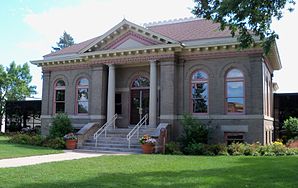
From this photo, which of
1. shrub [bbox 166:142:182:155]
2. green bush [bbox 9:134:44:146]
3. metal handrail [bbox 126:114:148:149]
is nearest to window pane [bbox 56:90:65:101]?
green bush [bbox 9:134:44:146]

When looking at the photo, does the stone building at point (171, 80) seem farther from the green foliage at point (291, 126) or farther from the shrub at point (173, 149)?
the shrub at point (173, 149)

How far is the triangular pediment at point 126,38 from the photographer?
21844 millimetres

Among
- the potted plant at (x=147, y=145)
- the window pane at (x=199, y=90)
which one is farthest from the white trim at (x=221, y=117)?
the potted plant at (x=147, y=145)

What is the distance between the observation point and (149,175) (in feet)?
33.6

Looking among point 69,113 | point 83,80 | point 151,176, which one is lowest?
point 151,176

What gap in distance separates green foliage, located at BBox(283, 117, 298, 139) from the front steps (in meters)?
9.61

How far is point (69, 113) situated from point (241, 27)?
16.3 metres

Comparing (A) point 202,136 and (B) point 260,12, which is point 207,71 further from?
(B) point 260,12

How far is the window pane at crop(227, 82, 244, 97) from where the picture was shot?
20159 millimetres

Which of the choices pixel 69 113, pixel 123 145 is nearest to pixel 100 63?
pixel 69 113

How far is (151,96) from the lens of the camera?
21.4 metres

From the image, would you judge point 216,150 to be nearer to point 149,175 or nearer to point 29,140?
point 149,175

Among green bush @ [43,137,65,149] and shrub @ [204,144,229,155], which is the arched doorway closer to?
green bush @ [43,137,65,149]

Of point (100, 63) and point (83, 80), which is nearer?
point (100, 63)
